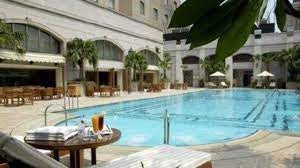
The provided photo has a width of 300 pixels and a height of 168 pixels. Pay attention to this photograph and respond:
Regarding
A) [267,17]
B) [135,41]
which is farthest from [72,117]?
[135,41]

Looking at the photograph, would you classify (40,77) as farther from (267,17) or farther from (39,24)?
(267,17)

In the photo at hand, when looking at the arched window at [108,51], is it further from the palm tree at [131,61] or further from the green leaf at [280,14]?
the green leaf at [280,14]

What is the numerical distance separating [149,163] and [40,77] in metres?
18.8

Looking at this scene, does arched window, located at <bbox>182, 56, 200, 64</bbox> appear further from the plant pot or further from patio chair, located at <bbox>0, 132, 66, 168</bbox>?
patio chair, located at <bbox>0, 132, 66, 168</bbox>

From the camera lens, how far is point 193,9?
1.93 feet

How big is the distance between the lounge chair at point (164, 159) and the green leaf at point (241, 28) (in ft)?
9.87

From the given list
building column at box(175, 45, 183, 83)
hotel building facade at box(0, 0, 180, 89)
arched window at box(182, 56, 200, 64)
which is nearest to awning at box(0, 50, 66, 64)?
hotel building facade at box(0, 0, 180, 89)

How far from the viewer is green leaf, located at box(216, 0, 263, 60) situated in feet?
1.94

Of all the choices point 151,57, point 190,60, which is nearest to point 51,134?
point 151,57

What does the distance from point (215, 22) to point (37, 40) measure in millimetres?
19424

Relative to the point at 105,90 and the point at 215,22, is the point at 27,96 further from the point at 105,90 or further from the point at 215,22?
the point at 215,22

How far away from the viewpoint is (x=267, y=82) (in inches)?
1393

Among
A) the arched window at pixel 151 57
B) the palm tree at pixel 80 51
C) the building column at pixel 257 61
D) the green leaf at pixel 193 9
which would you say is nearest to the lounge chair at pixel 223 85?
the building column at pixel 257 61

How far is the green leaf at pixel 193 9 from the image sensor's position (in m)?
0.58
